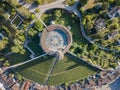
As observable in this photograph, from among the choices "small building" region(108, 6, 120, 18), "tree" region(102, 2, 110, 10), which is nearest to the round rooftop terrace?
"tree" region(102, 2, 110, 10)

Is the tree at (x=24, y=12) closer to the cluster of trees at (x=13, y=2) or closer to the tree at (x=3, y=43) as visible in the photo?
the cluster of trees at (x=13, y=2)

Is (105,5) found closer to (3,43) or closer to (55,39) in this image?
(55,39)

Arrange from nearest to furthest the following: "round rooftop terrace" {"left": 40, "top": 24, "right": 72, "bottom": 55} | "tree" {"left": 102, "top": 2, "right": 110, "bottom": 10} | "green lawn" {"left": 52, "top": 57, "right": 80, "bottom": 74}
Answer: "tree" {"left": 102, "top": 2, "right": 110, "bottom": 10} < "round rooftop terrace" {"left": 40, "top": 24, "right": 72, "bottom": 55} < "green lawn" {"left": 52, "top": 57, "right": 80, "bottom": 74}

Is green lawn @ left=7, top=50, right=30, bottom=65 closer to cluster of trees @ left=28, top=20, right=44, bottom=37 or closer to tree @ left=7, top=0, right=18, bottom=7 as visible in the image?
cluster of trees @ left=28, top=20, right=44, bottom=37

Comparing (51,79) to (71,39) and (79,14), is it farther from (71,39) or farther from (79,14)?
(79,14)

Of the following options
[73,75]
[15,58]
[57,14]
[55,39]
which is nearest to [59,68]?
[73,75]

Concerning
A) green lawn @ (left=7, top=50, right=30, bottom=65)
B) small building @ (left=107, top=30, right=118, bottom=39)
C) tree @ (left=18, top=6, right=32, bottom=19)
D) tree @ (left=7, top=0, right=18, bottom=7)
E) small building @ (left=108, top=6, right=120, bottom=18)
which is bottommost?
small building @ (left=107, top=30, right=118, bottom=39)

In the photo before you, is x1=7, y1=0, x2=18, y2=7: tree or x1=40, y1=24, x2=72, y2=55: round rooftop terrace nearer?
x1=7, y1=0, x2=18, y2=7: tree

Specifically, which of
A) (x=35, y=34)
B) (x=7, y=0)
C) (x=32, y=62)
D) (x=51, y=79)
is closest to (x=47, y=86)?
(x=51, y=79)
